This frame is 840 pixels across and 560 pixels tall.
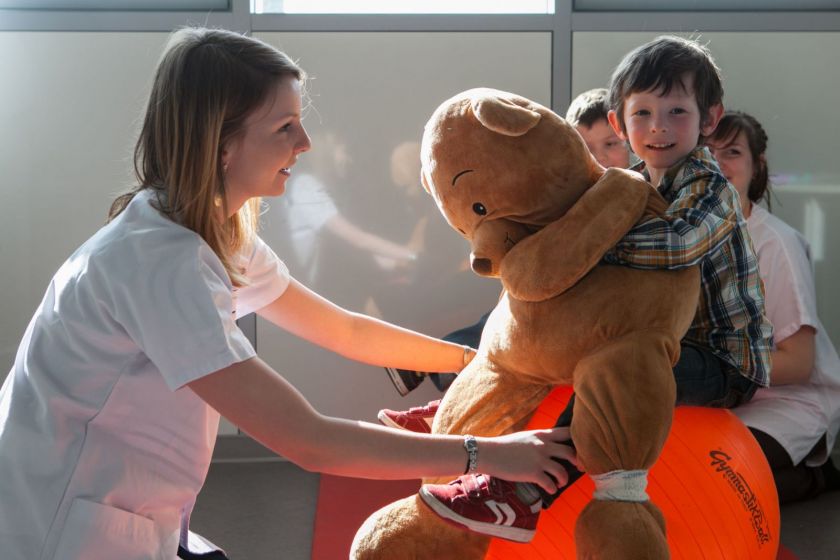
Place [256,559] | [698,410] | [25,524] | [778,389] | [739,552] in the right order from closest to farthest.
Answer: [25,524], [739,552], [698,410], [256,559], [778,389]

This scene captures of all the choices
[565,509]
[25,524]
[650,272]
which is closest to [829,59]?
[650,272]

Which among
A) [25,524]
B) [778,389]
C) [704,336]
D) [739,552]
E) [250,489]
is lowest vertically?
[250,489]

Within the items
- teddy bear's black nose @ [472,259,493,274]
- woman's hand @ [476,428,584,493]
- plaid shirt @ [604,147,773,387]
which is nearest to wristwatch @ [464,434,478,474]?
woman's hand @ [476,428,584,493]

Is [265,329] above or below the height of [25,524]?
below

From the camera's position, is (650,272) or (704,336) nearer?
(650,272)

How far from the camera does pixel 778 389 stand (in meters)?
2.62

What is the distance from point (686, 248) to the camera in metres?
1.37

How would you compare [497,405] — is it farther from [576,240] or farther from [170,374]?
[170,374]

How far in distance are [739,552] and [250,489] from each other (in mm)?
1648

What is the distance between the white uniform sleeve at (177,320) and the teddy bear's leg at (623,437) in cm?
49

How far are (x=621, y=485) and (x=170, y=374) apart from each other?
0.63 m

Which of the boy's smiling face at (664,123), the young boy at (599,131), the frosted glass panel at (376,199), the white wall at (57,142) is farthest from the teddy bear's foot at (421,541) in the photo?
the white wall at (57,142)

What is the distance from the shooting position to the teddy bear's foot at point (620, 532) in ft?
4.11

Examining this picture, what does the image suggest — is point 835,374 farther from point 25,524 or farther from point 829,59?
point 25,524
